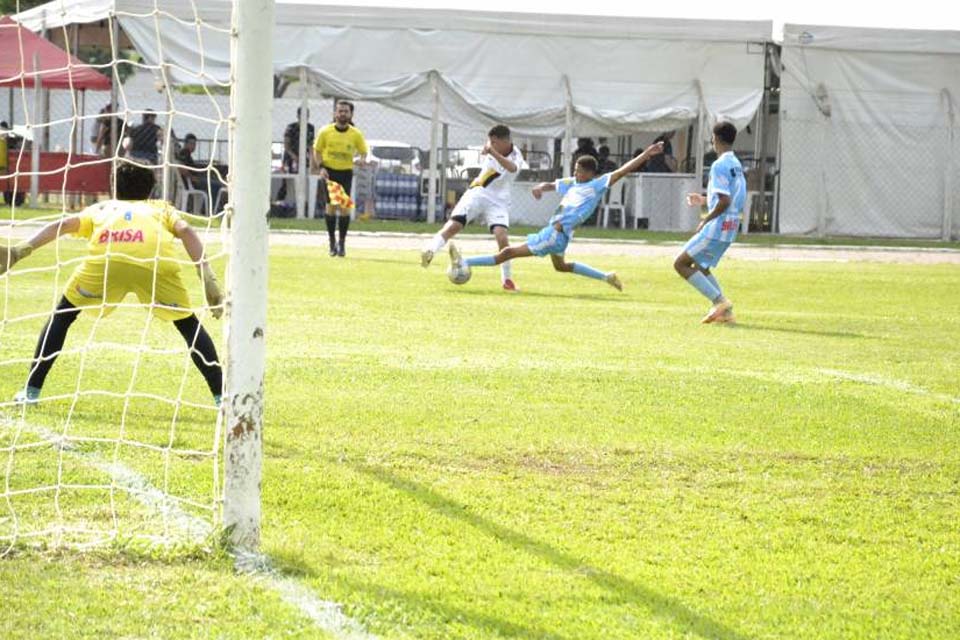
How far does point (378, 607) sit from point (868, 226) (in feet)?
90.0

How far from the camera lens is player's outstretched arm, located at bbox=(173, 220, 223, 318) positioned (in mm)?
6785

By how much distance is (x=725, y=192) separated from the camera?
45.0 feet

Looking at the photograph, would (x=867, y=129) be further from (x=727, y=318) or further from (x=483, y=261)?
(x=727, y=318)

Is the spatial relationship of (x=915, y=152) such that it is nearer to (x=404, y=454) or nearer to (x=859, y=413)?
(x=859, y=413)

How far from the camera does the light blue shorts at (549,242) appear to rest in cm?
1562

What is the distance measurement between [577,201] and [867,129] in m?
16.2

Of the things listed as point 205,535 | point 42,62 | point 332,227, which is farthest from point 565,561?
point 42,62

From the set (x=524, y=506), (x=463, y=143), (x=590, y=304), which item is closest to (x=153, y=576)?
(x=524, y=506)

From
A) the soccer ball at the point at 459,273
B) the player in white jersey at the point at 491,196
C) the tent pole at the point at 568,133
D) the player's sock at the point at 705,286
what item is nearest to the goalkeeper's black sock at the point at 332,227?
the player in white jersey at the point at 491,196

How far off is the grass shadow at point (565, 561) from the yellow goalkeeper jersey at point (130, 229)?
1782 mm

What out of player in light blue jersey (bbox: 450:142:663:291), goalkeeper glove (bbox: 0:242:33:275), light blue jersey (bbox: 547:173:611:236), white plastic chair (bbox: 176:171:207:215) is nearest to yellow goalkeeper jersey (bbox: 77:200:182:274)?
goalkeeper glove (bbox: 0:242:33:275)

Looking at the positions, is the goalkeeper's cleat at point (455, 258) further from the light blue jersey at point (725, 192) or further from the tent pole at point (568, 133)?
the tent pole at point (568, 133)

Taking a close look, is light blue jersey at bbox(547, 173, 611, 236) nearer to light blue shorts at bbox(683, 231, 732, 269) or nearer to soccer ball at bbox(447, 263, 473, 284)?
soccer ball at bbox(447, 263, 473, 284)

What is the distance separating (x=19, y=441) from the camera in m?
6.75
